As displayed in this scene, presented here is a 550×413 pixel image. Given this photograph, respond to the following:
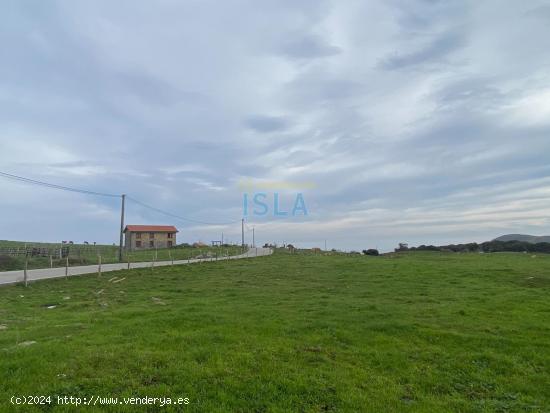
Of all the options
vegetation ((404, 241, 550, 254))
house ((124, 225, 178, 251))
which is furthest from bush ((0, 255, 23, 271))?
vegetation ((404, 241, 550, 254))

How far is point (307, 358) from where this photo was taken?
9391 millimetres

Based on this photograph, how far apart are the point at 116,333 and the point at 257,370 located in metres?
4.91

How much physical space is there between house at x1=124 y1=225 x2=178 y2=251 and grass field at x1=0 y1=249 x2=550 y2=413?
85.6 meters

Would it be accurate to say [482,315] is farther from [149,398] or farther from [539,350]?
[149,398]

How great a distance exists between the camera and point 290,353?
9.66 m

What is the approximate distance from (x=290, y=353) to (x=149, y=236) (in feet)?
329

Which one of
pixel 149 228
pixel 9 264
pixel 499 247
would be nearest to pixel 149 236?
pixel 149 228

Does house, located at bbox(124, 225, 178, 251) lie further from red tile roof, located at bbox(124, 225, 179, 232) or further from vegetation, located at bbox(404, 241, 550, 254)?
vegetation, located at bbox(404, 241, 550, 254)

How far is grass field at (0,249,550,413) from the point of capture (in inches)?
289

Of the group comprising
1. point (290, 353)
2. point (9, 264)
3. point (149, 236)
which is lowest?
point (290, 353)

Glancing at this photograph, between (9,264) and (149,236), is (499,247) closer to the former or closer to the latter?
(149,236)

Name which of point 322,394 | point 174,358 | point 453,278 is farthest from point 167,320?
point 453,278

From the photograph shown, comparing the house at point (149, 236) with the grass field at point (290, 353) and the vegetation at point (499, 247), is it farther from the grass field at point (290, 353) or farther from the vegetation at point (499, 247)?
the grass field at point (290, 353)

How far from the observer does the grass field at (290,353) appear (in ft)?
24.1
